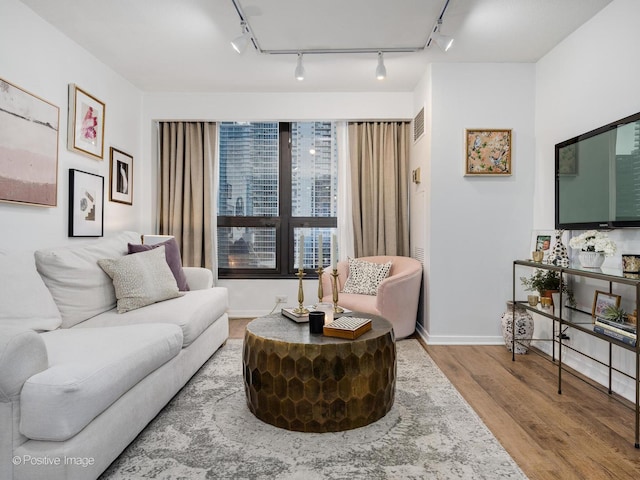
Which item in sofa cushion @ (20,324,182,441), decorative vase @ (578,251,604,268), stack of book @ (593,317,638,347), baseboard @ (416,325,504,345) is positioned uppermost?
decorative vase @ (578,251,604,268)

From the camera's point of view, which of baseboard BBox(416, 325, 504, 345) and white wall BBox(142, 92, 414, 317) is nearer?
baseboard BBox(416, 325, 504, 345)

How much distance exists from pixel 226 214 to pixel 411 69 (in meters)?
2.52

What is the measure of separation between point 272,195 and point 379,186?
124 centimetres

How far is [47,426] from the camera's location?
1372 millimetres

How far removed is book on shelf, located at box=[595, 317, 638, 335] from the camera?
2.00 meters

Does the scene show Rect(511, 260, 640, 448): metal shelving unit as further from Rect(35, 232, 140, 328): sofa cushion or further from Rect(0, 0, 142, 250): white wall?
Rect(0, 0, 142, 250): white wall

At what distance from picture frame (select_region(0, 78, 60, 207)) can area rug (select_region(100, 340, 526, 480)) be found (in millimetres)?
1675

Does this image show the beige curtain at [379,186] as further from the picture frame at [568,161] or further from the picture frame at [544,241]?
the picture frame at [568,161]

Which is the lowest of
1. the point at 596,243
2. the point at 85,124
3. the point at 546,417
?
the point at 546,417

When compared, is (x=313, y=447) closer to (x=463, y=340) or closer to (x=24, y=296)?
(x=24, y=296)

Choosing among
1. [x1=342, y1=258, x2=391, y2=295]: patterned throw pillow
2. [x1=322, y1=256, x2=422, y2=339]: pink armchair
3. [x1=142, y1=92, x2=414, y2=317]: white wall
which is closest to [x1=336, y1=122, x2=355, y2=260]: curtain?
[x1=142, y1=92, x2=414, y2=317]: white wall

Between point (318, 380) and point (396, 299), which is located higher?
point (396, 299)

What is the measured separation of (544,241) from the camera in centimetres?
308

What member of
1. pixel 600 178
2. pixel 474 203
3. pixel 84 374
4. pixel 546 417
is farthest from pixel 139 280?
pixel 600 178
